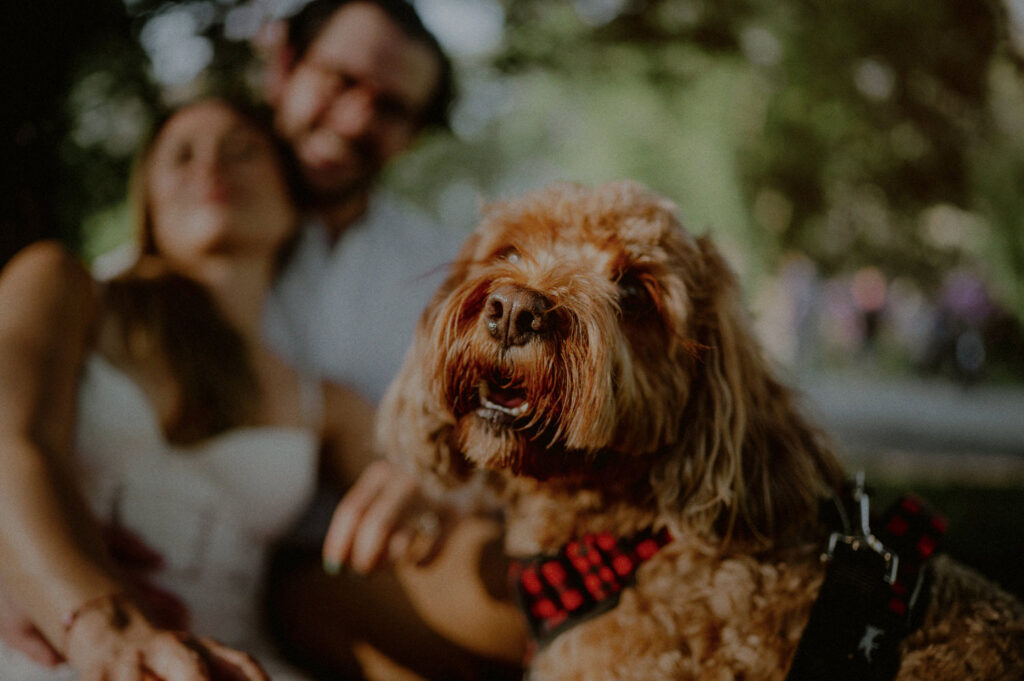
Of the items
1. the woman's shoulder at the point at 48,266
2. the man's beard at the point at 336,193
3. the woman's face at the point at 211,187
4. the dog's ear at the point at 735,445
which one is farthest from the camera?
the man's beard at the point at 336,193

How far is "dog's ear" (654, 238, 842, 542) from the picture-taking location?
187cm

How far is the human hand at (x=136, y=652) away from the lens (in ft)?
4.99

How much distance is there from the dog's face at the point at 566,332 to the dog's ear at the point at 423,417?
1 centimetres

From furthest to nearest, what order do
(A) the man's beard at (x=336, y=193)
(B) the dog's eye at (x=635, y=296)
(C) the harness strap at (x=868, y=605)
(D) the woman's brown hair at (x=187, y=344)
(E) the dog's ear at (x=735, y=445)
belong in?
(A) the man's beard at (x=336, y=193)
(D) the woman's brown hair at (x=187, y=344)
(B) the dog's eye at (x=635, y=296)
(E) the dog's ear at (x=735, y=445)
(C) the harness strap at (x=868, y=605)

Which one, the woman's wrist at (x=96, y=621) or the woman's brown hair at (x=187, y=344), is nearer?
the woman's wrist at (x=96, y=621)

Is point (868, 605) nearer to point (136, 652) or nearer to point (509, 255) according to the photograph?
point (509, 255)

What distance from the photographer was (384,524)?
2215mm

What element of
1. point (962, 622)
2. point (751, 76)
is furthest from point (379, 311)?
point (751, 76)

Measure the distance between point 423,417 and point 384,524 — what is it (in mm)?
404

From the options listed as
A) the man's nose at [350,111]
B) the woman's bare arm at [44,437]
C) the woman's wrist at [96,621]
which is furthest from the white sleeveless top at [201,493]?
the man's nose at [350,111]

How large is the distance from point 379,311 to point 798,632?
1.99 m

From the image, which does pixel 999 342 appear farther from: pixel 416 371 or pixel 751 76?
pixel 416 371

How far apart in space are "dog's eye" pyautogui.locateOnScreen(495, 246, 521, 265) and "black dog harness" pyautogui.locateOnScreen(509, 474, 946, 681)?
30.8 inches

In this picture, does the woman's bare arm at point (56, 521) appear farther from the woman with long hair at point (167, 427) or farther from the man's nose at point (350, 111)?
the man's nose at point (350, 111)
